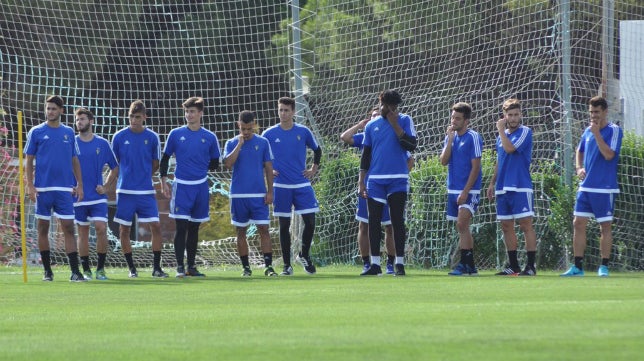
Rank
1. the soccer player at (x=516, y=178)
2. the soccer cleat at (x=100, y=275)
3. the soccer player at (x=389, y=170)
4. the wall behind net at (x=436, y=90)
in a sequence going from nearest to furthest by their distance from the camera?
the soccer player at (x=516, y=178) → the soccer player at (x=389, y=170) → the soccer cleat at (x=100, y=275) → the wall behind net at (x=436, y=90)

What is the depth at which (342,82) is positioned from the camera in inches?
787

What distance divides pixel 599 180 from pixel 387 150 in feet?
7.76

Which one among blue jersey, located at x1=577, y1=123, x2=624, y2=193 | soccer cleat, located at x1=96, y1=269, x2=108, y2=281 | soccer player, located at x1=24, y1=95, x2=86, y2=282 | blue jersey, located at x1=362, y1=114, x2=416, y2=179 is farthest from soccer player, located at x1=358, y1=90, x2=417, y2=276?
soccer player, located at x1=24, y1=95, x2=86, y2=282

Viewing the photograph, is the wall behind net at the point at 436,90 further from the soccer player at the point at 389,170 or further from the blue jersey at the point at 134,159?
the blue jersey at the point at 134,159

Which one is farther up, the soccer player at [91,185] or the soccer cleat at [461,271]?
the soccer player at [91,185]

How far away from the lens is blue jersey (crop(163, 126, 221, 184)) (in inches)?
605

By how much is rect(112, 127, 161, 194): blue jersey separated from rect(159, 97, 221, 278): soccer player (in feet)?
0.85

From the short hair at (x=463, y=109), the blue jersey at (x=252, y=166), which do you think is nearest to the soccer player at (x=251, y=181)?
the blue jersey at (x=252, y=166)

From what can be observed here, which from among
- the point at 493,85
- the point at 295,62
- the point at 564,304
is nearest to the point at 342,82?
the point at 295,62

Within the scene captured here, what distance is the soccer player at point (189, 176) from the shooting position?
50.3 ft

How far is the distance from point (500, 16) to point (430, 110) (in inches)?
97.9

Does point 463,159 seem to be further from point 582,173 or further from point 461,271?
point 582,173

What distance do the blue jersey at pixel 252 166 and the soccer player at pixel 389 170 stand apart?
1507 millimetres

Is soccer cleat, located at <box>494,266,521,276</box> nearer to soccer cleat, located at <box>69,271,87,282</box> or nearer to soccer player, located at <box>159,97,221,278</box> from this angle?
soccer player, located at <box>159,97,221,278</box>
